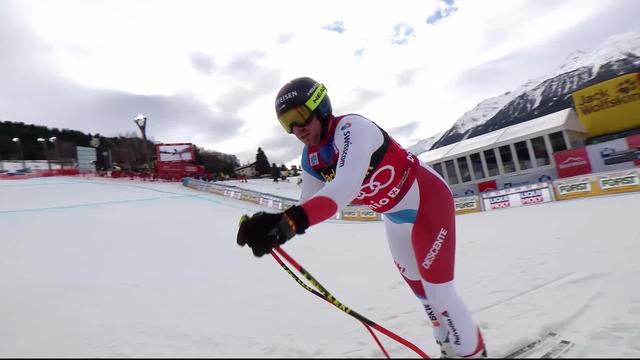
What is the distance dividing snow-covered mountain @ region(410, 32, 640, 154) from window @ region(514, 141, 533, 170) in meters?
69.9

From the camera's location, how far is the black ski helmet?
7.07 feet

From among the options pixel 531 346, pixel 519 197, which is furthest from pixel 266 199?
pixel 531 346

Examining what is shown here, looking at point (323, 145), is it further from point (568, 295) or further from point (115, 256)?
point (115, 256)

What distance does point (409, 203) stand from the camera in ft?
7.89

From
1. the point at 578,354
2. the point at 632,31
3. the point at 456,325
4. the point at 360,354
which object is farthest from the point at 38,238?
the point at 632,31

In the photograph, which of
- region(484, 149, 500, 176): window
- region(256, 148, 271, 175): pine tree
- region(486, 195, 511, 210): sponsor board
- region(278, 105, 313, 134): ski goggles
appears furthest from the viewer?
region(256, 148, 271, 175): pine tree

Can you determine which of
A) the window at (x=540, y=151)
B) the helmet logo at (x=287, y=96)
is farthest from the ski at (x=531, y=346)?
the window at (x=540, y=151)

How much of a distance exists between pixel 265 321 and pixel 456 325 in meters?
2.11

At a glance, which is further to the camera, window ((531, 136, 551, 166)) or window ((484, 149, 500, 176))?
window ((484, 149, 500, 176))

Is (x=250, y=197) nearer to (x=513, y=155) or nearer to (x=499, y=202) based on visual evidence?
(x=499, y=202)

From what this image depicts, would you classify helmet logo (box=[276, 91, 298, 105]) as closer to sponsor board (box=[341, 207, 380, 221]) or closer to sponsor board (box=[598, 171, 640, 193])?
sponsor board (box=[341, 207, 380, 221])

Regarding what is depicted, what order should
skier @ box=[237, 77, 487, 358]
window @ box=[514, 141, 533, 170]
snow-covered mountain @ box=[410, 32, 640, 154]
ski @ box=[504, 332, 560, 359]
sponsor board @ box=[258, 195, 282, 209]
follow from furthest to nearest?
snow-covered mountain @ box=[410, 32, 640, 154] < window @ box=[514, 141, 533, 170] < sponsor board @ box=[258, 195, 282, 209] < ski @ box=[504, 332, 560, 359] < skier @ box=[237, 77, 487, 358]

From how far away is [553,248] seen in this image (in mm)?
5941

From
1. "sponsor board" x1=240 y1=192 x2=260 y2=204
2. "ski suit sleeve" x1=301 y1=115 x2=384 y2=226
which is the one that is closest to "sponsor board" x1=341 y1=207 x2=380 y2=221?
"sponsor board" x1=240 y1=192 x2=260 y2=204
